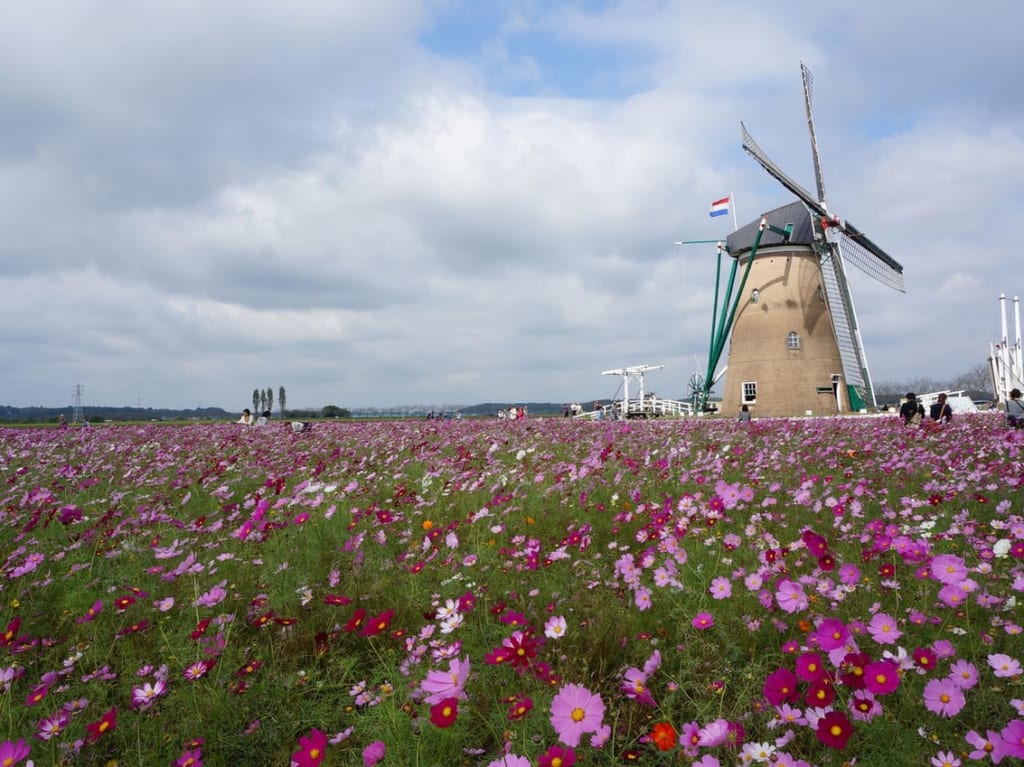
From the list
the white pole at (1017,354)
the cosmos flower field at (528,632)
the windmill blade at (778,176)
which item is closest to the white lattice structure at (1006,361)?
the white pole at (1017,354)

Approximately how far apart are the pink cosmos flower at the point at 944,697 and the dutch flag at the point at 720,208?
3307cm

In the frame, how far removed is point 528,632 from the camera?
1.85 metres

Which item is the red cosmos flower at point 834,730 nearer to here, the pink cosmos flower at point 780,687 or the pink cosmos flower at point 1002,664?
the pink cosmos flower at point 780,687

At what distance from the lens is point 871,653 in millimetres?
2178

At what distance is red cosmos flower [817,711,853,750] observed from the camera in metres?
1.27

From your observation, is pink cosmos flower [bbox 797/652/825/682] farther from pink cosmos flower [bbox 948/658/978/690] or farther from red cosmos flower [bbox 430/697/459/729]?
red cosmos flower [bbox 430/697/459/729]

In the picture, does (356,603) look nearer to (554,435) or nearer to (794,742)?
(794,742)

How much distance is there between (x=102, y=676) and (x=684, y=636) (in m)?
2.40

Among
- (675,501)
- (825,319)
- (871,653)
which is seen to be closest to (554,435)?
(675,501)

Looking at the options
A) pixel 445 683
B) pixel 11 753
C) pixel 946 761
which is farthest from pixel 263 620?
pixel 946 761

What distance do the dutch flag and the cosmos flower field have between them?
1137 inches

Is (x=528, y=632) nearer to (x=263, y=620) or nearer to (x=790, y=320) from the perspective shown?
(x=263, y=620)

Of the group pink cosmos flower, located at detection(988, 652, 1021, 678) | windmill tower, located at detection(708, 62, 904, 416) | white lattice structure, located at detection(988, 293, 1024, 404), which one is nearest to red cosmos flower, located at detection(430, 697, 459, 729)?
pink cosmos flower, located at detection(988, 652, 1021, 678)

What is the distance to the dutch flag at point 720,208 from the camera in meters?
31.6
